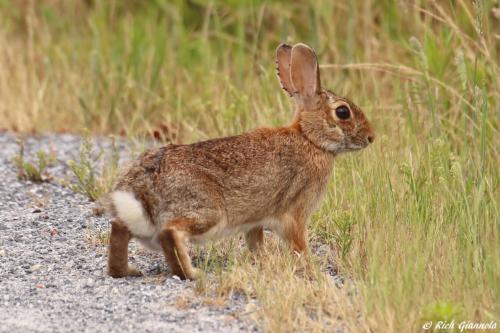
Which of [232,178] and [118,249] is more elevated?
[232,178]

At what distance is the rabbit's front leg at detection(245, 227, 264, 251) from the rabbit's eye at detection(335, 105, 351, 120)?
0.82m

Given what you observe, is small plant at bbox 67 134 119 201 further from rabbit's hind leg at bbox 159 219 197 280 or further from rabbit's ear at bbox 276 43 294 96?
rabbit's hind leg at bbox 159 219 197 280

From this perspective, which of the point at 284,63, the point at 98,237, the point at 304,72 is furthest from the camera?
the point at 284,63

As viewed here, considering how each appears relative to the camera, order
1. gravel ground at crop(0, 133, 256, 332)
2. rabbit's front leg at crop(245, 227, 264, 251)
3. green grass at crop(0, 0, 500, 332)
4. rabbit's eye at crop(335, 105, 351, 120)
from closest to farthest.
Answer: gravel ground at crop(0, 133, 256, 332) < green grass at crop(0, 0, 500, 332) < rabbit's front leg at crop(245, 227, 264, 251) < rabbit's eye at crop(335, 105, 351, 120)

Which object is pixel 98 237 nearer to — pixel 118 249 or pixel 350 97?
pixel 118 249

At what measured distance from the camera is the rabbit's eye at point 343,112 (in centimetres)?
645

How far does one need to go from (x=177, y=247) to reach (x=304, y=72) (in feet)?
5.09

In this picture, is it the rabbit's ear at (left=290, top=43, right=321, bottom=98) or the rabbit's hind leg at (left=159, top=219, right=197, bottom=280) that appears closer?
the rabbit's hind leg at (left=159, top=219, right=197, bottom=280)

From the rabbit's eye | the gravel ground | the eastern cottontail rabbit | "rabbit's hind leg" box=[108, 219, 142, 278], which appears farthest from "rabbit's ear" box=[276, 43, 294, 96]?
"rabbit's hind leg" box=[108, 219, 142, 278]

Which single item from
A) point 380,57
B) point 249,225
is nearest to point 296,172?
point 249,225

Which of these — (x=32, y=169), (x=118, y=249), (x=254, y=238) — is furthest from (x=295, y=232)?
(x=32, y=169)

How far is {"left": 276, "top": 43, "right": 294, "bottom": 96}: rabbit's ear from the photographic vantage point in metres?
6.66

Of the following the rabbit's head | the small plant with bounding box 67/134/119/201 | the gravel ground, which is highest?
the rabbit's head

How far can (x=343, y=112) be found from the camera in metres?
6.45
